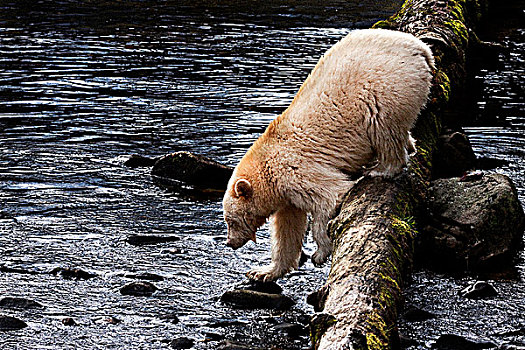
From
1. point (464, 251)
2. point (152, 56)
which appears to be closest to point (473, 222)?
point (464, 251)

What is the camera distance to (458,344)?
698 centimetres

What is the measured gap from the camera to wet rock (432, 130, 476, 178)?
35.9 feet

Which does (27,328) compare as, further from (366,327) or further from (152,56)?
(152,56)

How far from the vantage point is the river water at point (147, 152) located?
7.61 meters

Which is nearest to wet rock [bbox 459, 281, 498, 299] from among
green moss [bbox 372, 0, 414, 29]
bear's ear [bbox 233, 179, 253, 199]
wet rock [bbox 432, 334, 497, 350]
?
wet rock [bbox 432, 334, 497, 350]

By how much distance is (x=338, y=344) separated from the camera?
5.43m

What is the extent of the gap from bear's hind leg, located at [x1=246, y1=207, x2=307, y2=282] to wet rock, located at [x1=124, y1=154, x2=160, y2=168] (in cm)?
416

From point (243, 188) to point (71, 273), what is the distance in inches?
80.5

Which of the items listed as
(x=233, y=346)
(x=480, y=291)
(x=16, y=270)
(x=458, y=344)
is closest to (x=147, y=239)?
(x=16, y=270)

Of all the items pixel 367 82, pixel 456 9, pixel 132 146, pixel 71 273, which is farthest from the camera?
pixel 456 9

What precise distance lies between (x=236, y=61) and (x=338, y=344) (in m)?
13.6

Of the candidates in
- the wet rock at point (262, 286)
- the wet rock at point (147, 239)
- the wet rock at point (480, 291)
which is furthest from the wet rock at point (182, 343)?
the wet rock at point (480, 291)

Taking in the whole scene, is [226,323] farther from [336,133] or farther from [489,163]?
[489,163]

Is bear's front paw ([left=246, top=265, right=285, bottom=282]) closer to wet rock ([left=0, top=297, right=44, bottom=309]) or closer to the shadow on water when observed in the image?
the shadow on water
